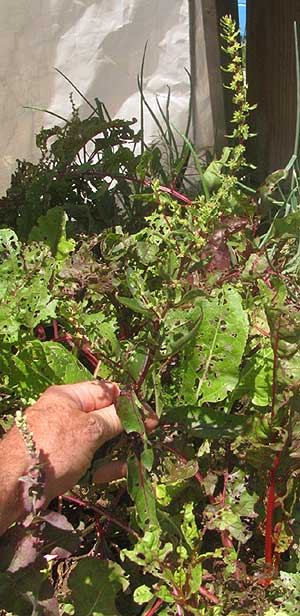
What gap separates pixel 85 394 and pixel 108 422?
2.0 inches

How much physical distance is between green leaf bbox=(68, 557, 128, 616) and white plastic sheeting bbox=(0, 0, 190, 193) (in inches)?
51.3

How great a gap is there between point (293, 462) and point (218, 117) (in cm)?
144

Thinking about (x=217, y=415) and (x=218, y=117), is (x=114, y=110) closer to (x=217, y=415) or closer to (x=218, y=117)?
(x=218, y=117)

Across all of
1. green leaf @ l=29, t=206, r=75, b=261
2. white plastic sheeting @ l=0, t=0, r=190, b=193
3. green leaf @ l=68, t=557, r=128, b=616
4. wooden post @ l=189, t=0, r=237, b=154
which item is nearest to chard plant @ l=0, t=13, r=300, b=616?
green leaf @ l=68, t=557, r=128, b=616

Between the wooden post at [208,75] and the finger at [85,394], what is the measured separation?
1.33 metres

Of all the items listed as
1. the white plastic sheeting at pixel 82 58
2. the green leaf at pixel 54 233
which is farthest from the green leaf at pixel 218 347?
the white plastic sheeting at pixel 82 58

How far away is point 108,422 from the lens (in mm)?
946

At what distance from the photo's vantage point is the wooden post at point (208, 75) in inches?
80.8

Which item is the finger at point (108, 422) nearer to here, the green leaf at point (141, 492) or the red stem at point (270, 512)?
the green leaf at point (141, 492)

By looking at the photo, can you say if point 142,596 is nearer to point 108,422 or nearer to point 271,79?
point 108,422

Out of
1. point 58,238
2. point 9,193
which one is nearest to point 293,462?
point 58,238

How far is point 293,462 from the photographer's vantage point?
95 centimetres

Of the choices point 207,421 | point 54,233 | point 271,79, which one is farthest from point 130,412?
point 271,79

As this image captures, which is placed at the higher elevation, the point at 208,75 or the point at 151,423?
the point at 208,75
